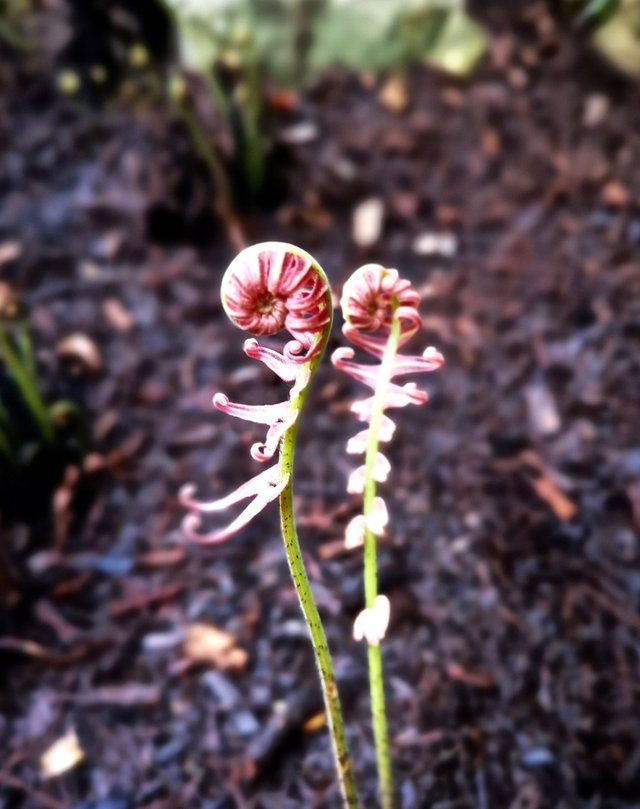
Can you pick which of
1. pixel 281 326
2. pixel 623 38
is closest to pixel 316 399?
pixel 281 326

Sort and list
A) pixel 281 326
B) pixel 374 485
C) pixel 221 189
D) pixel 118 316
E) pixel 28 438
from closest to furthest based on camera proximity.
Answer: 1. pixel 281 326
2. pixel 374 485
3. pixel 28 438
4. pixel 118 316
5. pixel 221 189

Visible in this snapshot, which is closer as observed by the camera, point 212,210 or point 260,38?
point 212,210

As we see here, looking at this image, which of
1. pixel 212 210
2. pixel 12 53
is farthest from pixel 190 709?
pixel 12 53

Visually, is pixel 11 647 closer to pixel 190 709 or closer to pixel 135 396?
pixel 190 709

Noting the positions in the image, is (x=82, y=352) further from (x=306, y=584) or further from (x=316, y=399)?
(x=306, y=584)

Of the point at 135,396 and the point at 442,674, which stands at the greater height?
the point at 135,396
